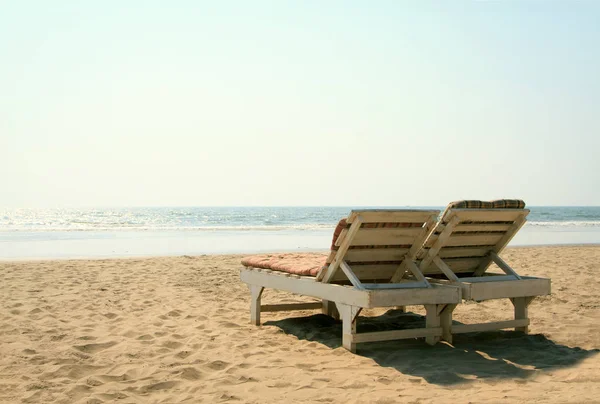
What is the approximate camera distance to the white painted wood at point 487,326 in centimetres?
553

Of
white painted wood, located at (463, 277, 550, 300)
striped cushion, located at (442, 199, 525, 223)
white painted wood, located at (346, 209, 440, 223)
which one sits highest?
striped cushion, located at (442, 199, 525, 223)

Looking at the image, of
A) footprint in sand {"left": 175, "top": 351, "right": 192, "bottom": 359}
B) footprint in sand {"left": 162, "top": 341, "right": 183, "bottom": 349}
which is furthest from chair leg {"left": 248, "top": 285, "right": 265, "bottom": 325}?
footprint in sand {"left": 175, "top": 351, "right": 192, "bottom": 359}

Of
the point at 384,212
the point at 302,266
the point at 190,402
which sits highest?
the point at 384,212

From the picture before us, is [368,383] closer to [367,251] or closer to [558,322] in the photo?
[367,251]

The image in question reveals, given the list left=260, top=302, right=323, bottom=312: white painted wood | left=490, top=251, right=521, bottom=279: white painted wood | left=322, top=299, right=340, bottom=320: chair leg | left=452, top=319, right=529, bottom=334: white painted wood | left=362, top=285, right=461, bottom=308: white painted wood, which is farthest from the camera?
left=322, top=299, right=340, bottom=320: chair leg

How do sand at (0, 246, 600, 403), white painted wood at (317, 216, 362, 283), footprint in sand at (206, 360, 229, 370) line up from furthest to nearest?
white painted wood at (317, 216, 362, 283) → footprint in sand at (206, 360, 229, 370) → sand at (0, 246, 600, 403)

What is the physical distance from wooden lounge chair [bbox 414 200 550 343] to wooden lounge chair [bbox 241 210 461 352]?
0.13 metres

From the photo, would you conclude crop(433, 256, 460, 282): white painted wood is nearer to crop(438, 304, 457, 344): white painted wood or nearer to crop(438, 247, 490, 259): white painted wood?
crop(438, 247, 490, 259): white painted wood

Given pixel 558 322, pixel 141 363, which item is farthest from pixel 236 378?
pixel 558 322

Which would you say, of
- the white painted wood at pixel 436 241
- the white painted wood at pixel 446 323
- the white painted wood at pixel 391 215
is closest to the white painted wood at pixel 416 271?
the white painted wood at pixel 436 241

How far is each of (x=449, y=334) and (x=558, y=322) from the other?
5.50ft

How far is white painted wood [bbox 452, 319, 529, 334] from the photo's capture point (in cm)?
553

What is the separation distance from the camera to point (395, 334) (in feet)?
17.1

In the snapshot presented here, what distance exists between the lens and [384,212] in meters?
5.02
